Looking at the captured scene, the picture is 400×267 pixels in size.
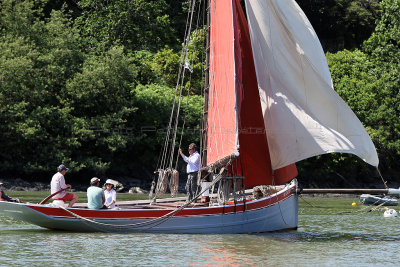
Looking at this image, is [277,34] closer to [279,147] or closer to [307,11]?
[279,147]

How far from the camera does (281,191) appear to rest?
2530cm

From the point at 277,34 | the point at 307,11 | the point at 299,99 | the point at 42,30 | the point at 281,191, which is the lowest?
the point at 281,191

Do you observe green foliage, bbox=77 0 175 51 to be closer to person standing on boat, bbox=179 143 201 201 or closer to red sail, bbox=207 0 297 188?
red sail, bbox=207 0 297 188

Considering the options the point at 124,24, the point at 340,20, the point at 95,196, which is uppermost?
the point at 340,20

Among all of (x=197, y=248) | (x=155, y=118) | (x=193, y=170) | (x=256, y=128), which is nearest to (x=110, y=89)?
(x=155, y=118)

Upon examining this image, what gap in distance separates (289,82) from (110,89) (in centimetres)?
3589

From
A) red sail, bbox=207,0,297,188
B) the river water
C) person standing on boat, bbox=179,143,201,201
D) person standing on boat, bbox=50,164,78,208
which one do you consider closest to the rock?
the river water

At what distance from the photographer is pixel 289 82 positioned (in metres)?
25.0

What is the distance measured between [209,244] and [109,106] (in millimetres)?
38920

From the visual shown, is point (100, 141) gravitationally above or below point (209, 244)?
above

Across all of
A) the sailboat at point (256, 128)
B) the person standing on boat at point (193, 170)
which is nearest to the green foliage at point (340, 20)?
the sailboat at point (256, 128)

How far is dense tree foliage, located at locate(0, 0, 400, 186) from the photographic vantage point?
5603 cm

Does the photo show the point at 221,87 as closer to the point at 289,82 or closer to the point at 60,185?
the point at 289,82

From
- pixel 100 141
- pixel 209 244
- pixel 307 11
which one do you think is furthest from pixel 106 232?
pixel 307 11
